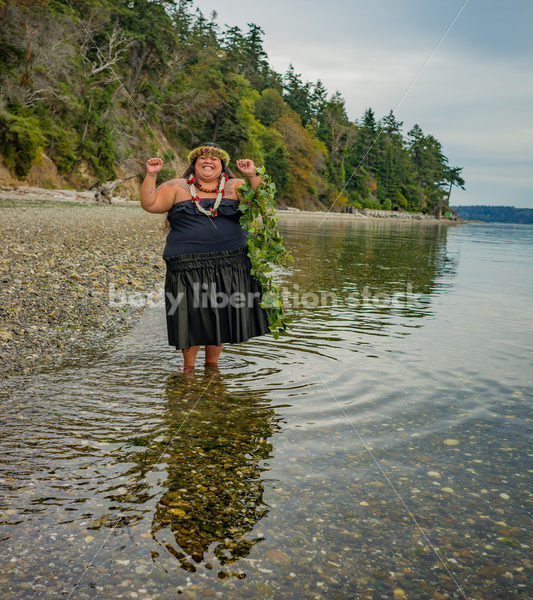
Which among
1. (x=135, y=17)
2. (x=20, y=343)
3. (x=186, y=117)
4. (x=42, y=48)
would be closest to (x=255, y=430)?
(x=20, y=343)

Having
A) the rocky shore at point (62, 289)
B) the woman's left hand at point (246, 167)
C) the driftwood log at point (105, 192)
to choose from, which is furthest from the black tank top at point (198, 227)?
the driftwood log at point (105, 192)

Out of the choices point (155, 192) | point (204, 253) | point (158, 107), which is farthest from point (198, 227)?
point (158, 107)

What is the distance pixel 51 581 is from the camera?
98.7 inches

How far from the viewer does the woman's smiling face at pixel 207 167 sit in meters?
5.32

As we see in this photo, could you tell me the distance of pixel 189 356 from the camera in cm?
586

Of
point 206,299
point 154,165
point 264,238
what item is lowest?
point 206,299

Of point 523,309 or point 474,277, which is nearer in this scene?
point 523,309

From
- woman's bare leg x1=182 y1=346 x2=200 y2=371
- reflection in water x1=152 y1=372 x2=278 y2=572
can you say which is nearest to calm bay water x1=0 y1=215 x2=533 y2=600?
reflection in water x1=152 y1=372 x2=278 y2=572

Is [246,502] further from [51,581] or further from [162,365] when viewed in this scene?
[162,365]

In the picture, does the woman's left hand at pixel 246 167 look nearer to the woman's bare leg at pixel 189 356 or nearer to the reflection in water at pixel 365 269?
the woman's bare leg at pixel 189 356

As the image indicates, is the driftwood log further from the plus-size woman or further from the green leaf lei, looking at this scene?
the green leaf lei

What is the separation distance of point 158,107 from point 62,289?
47.1m

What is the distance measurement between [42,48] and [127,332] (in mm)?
32956

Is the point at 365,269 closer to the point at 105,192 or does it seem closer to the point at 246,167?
the point at 246,167
